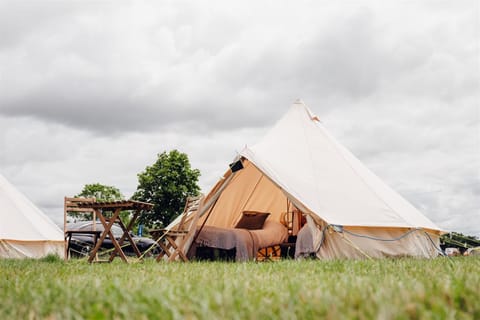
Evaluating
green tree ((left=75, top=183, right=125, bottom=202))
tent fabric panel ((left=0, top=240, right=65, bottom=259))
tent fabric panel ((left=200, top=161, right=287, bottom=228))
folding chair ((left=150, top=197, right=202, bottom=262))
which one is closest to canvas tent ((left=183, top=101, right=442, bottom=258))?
folding chair ((left=150, top=197, right=202, bottom=262))

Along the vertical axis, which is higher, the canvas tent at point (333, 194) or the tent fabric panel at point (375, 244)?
the canvas tent at point (333, 194)

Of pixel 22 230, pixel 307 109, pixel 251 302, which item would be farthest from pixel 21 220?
pixel 251 302

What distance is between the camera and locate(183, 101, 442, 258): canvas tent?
256 inches

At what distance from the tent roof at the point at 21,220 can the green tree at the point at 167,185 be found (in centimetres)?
1362

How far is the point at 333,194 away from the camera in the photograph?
22.9 ft

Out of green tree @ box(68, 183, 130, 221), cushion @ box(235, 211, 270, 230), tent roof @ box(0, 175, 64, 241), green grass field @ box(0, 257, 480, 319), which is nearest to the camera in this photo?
green grass field @ box(0, 257, 480, 319)

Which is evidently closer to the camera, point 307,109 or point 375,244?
point 375,244

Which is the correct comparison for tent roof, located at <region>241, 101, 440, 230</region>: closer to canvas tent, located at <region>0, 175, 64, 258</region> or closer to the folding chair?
the folding chair

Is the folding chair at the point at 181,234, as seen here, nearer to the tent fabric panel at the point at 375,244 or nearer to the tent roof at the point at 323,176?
the tent roof at the point at 323,176

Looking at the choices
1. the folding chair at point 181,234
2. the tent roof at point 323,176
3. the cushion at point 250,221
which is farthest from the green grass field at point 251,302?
the cushion at point 250,221

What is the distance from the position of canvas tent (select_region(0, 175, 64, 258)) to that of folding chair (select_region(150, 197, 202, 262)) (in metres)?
2.51

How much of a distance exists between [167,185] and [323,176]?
18.2m

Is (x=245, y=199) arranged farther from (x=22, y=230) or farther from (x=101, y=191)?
(x=101, y=191)

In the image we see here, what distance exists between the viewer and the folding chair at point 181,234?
6.48m
